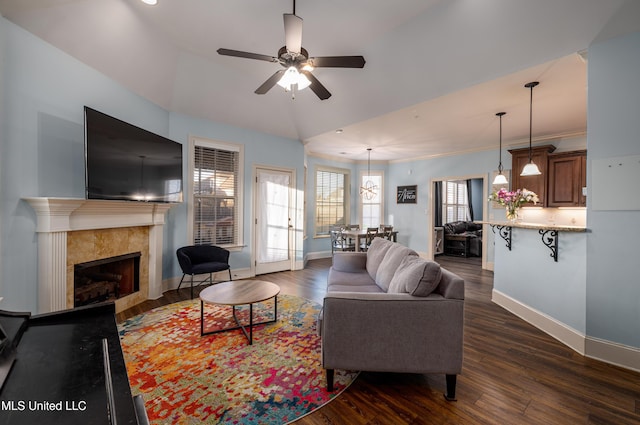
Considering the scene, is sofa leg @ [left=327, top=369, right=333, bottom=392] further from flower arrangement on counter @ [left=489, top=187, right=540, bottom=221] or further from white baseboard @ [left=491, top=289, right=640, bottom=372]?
flower arrangement on counter @ [left=489, top=187, right=540, bottom=221]

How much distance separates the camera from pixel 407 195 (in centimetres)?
730

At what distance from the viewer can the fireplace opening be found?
3035 mm

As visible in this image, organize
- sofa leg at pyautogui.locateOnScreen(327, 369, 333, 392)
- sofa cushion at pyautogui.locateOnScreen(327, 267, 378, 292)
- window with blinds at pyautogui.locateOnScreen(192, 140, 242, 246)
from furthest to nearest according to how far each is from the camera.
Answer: window with blinds at pyautogui.locateOnScreen(192, 140, 242, 246) < sofa cushion at pyautogui.locateOnScreen(327, 267, 378, 292) < sofa leg at pyautogui.locateOnScreen(327, 369, 333, 392)

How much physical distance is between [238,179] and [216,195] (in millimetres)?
491

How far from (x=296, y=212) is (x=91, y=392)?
4.88 m

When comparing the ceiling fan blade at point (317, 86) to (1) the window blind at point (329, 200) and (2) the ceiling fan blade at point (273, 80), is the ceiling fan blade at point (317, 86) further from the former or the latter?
(1) the window blind at point (329, 200)

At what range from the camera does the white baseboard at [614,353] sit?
2179mm

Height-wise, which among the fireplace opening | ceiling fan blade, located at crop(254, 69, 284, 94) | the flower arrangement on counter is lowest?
the fireplace opening

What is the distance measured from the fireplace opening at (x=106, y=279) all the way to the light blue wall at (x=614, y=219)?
509cm

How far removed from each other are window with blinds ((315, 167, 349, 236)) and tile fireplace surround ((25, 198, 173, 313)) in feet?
12.7

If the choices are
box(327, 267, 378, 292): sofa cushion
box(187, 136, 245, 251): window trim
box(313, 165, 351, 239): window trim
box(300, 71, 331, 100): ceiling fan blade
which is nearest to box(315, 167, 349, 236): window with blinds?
box(313, 165, 351, 239): window trim

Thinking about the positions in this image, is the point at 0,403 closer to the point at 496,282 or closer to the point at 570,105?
the point at 496,282

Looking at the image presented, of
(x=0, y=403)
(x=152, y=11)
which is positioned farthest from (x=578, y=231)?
(x=152, y=11)

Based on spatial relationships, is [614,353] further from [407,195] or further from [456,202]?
[456,202]
